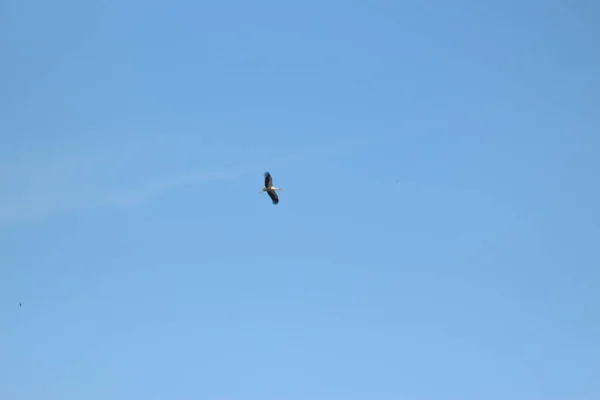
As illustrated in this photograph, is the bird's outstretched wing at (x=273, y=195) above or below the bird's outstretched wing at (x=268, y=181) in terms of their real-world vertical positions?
below

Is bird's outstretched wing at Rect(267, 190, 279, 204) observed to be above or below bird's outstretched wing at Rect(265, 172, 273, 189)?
below

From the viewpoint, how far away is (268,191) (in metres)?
26.8

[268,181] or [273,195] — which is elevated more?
[268,181]
